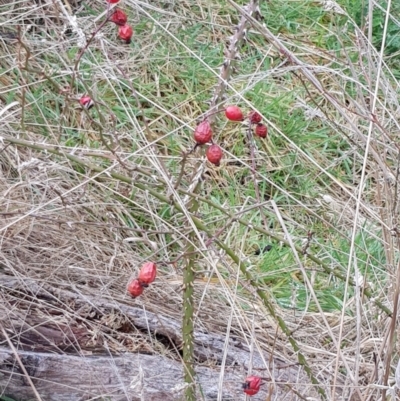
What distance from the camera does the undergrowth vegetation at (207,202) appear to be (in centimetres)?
123

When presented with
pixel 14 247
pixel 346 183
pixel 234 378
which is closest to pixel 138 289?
pixel 234 378

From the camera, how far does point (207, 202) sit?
1.21 m

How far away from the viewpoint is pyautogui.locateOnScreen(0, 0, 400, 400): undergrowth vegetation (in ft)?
4.02

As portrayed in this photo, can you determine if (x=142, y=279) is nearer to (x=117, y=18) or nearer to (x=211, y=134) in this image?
(x=211, y=134)

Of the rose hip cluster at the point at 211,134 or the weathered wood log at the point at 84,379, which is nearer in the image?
the rose hip cluster at the point at 211,134

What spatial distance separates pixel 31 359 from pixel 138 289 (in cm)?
51

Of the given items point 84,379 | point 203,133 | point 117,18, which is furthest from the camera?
point 84,379

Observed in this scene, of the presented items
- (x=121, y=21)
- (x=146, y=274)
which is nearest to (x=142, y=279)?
(x=146, y=274)

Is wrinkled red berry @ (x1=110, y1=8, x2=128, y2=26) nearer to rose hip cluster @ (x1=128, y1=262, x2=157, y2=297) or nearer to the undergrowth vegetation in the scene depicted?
the undergrowth vegetation

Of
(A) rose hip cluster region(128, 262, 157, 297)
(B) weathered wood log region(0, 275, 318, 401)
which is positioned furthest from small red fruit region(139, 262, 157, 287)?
(B) weathered wood log region(0, 275, 318, 401)

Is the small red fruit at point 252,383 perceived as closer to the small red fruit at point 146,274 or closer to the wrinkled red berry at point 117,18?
the small red fruit at point 146,274

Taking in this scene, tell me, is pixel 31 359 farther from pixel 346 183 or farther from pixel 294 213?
pixel 346 183

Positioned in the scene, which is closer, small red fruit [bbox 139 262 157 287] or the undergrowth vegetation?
small red fruit [bbox 139 262 157 287]

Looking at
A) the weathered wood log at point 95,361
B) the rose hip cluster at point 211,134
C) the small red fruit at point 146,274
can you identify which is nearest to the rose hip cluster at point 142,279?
the small red fruit at point 146,274
